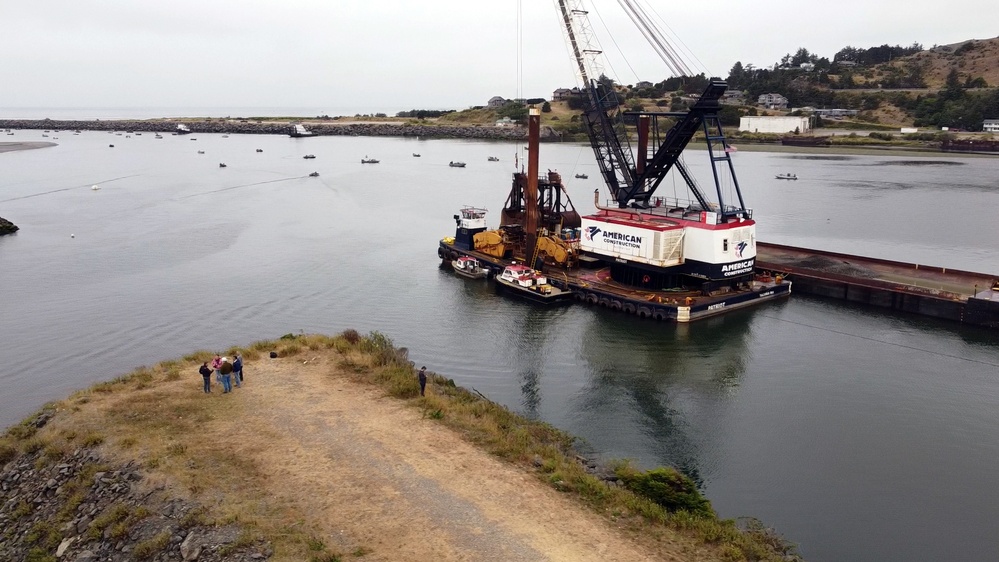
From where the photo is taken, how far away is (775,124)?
402ft

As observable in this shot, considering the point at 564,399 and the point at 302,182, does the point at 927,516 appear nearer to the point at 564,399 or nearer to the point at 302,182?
the point at 564,399

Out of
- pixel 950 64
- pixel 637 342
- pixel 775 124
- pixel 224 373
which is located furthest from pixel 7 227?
pixel 950 64

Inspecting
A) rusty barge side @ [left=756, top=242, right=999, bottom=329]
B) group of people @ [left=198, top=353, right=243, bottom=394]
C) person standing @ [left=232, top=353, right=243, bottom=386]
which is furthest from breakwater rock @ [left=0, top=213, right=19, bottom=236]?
rusty barge side @ [left=756, top=242, right=999, bottom=329]

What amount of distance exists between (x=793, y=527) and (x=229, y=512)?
12016 millimetres

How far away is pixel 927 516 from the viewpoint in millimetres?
16516

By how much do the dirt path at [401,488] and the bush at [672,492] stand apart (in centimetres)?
158

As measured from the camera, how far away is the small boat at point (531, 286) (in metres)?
33.6

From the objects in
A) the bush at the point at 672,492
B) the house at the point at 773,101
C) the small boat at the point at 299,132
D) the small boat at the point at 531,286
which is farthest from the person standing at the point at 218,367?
the small boat at the point at 299,132

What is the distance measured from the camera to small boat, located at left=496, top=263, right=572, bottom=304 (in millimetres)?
33625

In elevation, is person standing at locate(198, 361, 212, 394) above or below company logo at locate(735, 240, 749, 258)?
below

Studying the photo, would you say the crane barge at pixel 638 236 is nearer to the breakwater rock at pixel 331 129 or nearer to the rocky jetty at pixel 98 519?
the rocky jetty at pixel 98 519

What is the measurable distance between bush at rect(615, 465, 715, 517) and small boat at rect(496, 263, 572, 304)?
1881 cm

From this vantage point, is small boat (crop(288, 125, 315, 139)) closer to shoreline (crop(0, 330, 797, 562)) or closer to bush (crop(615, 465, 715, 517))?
shoreline (crop(0, 330, 797, 562))

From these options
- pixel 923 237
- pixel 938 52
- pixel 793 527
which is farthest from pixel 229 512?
pixel 938 52
